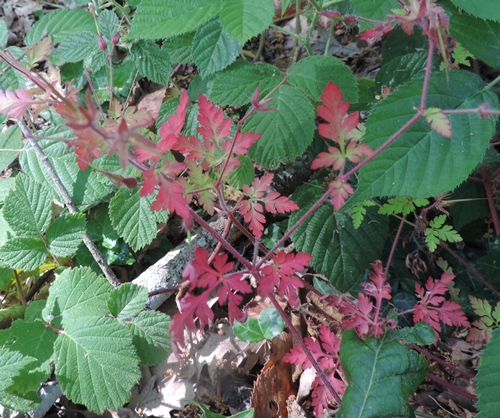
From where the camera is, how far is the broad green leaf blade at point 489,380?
1222 mm

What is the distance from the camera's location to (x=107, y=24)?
6.50ft

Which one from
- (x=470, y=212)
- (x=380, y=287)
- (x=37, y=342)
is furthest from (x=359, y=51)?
(x=37, y=342)

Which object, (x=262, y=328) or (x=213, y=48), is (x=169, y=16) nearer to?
(x=213, y=48)

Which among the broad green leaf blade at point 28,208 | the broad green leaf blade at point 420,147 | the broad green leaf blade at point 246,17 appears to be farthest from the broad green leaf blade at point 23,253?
the broad green leaf blade at point 420,147

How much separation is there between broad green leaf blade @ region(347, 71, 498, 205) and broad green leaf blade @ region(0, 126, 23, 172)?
1789mm

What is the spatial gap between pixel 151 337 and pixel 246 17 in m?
1.30

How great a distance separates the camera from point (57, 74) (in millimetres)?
2861

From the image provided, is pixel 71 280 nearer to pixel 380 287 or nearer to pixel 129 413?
pixel 129 413

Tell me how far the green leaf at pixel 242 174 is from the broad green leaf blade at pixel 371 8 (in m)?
0.69

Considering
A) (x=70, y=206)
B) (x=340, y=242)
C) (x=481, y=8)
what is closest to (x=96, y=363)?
(x=70, y=206)

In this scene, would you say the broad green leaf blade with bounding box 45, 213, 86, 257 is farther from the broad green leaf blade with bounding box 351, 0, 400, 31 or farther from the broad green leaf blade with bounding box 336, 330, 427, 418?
the broad green leaf blade with bounding box 351, 0, 400, 31

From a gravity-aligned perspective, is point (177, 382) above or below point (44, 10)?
below

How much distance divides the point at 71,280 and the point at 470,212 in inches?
68.9

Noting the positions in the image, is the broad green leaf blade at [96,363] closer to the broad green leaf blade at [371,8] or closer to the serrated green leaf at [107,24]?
the serrated green leaf at [107,24]
